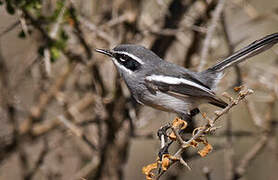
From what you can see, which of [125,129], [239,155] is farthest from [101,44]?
[239,155]

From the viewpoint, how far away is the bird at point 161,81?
3688 millimetres

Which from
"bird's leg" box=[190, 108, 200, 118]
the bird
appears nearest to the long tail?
the bird

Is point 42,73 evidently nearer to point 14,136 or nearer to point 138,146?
point 14,136

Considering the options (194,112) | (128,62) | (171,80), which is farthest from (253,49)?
(128,62)

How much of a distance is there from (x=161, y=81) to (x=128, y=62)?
0.34 metres

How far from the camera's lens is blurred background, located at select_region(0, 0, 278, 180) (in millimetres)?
3941

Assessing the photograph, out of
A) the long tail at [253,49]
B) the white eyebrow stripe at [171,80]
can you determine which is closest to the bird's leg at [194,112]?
the white eyebrow stripe at [171,80]

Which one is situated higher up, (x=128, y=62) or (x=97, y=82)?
(x=128, y=62)

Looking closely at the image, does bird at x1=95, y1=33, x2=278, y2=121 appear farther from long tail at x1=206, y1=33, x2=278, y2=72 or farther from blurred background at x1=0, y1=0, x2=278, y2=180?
blurred background at x1=0, y1=0, x2=278, y2=180

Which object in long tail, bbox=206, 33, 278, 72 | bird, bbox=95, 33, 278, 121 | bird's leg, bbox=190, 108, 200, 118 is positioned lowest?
bird's leg, bbox=190, 108, 200, 118

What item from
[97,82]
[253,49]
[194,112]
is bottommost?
[194,112]

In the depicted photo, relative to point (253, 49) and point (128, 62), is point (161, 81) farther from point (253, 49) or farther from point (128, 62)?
point (253, 49)

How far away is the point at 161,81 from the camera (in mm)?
3738

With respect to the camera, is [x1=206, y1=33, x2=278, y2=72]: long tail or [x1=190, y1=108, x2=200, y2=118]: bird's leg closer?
[x1=206, y1=33, x2=278, y2=72]: long tail
